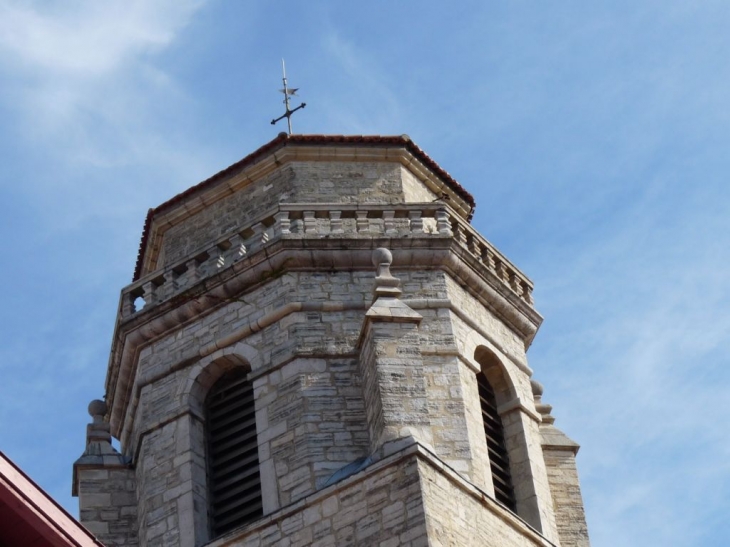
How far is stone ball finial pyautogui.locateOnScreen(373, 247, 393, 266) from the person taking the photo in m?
19.2

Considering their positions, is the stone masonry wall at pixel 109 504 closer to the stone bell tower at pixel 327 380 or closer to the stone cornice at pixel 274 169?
the stone bell tower at pixel 327 380

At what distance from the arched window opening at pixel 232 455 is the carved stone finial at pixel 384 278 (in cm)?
176

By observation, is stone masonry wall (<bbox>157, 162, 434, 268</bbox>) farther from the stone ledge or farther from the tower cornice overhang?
the stone ledge

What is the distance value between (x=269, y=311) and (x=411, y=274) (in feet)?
5.24

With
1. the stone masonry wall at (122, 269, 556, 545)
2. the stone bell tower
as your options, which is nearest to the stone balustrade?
the stone bell tower

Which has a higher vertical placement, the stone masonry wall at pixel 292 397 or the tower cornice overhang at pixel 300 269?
the tower cornice overhang at pixel 300 269

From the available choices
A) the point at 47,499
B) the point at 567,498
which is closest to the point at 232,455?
the point at 567,498

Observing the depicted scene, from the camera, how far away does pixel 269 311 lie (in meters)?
19.5

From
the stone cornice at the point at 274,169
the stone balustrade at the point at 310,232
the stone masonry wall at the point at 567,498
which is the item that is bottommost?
the stone masonry wall at the point at 567,498

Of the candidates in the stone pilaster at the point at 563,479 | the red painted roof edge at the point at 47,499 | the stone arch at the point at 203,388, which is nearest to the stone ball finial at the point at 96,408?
the stone arch at the point at 203,388

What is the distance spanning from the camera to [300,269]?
19.8 m

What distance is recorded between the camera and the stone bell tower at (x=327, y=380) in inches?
687

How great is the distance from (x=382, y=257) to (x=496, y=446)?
229 centimetres

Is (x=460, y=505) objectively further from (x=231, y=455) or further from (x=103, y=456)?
(x=103, y=456)
